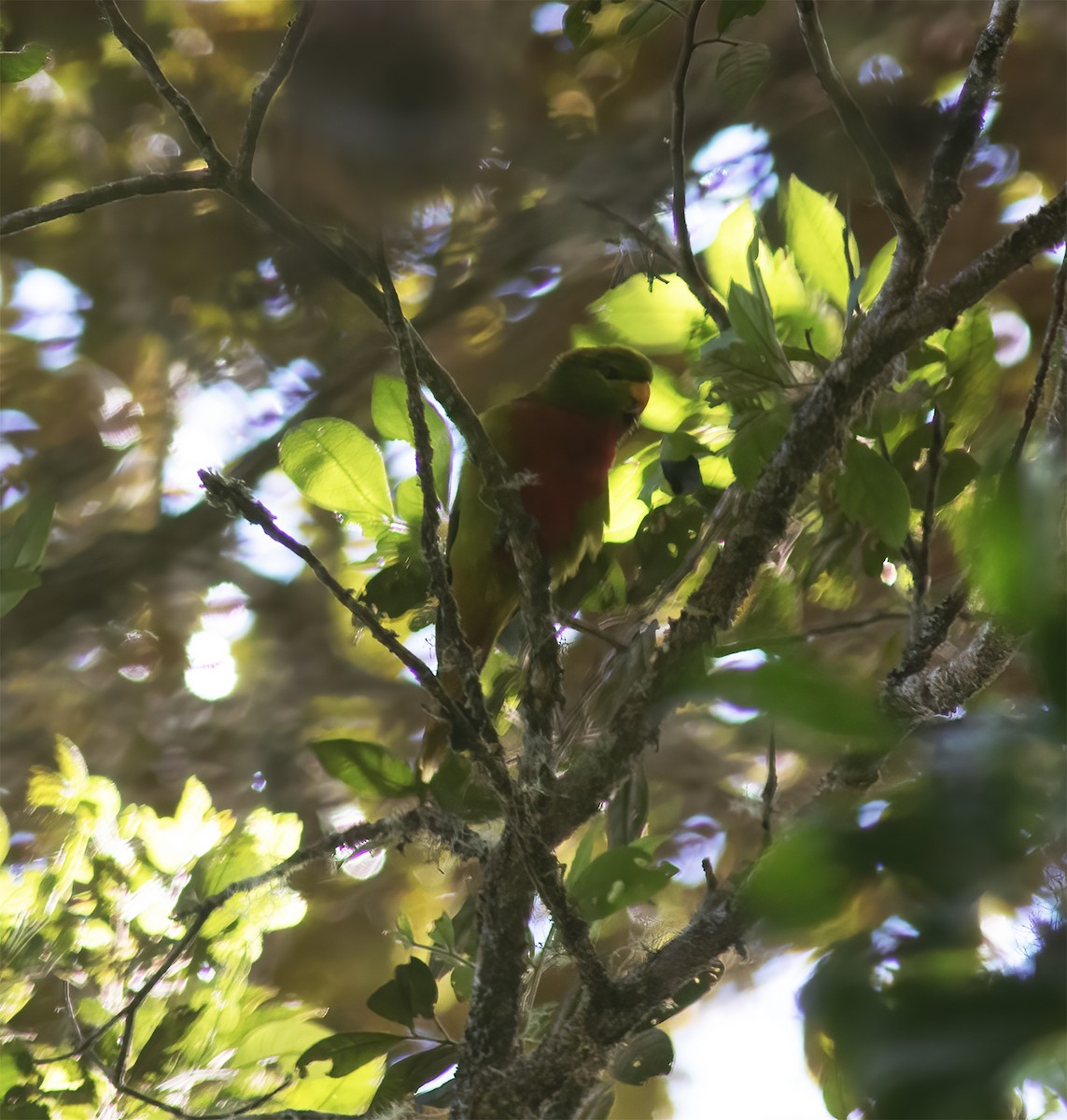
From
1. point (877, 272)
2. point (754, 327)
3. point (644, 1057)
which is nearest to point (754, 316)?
point (754, 327)

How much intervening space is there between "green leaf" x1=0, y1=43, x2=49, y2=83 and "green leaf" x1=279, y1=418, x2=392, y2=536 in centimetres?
41

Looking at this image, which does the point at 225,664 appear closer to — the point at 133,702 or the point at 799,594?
the point at 133,702

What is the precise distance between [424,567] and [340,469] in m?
0.13

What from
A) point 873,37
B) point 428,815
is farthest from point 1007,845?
point 873,37

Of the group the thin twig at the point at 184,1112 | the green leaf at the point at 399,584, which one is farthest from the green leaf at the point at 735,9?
the thin twig at the point at 184,1112

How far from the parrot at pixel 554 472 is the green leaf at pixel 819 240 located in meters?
0.33

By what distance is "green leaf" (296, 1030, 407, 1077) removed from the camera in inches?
34.4

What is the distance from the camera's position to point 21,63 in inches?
35.4

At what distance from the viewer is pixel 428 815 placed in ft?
2.84

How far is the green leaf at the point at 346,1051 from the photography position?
88 centimetres

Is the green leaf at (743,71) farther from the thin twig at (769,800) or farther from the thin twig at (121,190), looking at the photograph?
the thin twig at (769,800)

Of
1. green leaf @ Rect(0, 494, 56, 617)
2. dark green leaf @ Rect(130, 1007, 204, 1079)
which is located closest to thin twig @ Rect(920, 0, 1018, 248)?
green leaf @ Rect(0, 494, 56, 617)

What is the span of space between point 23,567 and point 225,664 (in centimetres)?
134

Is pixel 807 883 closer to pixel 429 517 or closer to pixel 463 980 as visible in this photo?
pixel 429 517
